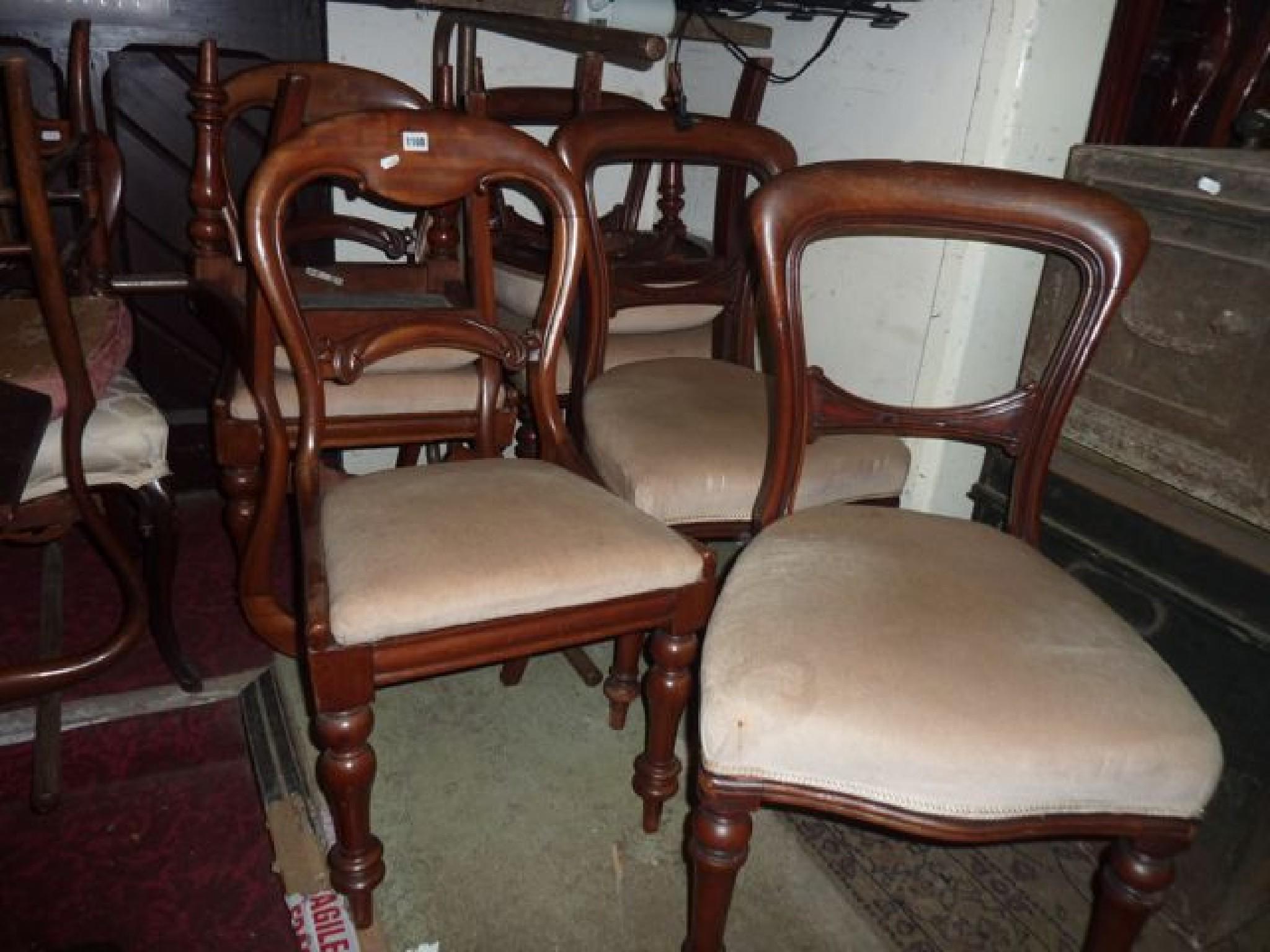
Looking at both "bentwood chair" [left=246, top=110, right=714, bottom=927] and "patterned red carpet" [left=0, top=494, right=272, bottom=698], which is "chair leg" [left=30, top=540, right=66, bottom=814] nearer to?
"patterned red carpet" [left=0, top=494, right=272, bottom=698]

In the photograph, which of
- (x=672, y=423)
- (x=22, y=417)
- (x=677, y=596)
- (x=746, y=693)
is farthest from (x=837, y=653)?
(x=22, y=417)

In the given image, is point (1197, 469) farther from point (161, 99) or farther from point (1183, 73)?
point (161, 99)

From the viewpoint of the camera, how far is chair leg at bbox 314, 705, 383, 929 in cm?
104

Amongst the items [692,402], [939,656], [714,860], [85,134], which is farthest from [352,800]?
[85,134]

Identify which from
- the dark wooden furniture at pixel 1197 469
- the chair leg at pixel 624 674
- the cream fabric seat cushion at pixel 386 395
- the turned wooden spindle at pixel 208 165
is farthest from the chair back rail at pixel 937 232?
the turned wooden spindle at pixel 208 165

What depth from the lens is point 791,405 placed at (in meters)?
1.15

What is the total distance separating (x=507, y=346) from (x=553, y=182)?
24 centimetres

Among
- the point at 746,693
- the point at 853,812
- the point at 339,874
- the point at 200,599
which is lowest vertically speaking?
the point at 200,599

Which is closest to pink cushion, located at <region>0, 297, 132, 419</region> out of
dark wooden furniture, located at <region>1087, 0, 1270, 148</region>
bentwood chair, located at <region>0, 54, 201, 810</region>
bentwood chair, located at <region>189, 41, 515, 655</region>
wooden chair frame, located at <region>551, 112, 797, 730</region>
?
bentwood chair, located at <region>0, 54, 201, 810</region>

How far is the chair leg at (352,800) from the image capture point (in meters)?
1.04

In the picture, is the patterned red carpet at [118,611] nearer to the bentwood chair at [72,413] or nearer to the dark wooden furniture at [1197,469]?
the bentwood chair at [72,413]

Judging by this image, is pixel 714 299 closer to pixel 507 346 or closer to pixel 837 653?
pixel 507 346

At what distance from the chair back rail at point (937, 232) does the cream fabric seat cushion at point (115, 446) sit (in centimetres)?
93

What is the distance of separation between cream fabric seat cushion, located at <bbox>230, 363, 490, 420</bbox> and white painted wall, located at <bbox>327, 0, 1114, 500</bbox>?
0.76m
